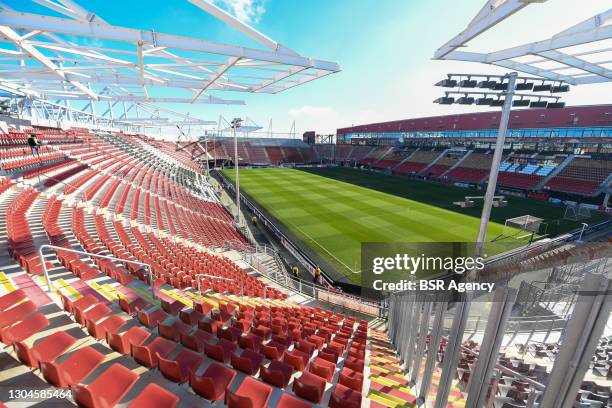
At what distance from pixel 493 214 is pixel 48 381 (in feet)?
106

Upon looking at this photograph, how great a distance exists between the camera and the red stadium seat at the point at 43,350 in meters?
3.30

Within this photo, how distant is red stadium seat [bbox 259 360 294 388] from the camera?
420 cm

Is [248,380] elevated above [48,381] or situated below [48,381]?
below

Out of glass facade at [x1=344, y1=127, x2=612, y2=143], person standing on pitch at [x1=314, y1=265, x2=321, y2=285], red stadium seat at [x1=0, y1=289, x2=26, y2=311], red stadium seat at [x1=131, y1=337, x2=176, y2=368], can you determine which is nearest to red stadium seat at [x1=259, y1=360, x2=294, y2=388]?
red stadium seat at [x1=131, y1=337, x2=176, y2=368]

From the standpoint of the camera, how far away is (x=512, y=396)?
12.3 feet

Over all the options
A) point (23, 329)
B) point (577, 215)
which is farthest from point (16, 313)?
point (577, 215)

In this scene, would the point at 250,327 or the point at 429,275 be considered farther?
the point at 429,275

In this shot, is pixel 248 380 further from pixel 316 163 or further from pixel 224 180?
pixel 316 163

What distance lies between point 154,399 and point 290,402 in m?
1.77

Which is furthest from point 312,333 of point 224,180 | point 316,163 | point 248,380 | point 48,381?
point 316,163

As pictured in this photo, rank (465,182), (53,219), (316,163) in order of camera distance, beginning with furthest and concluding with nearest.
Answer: (316,163) → (465,182) → (53,219)

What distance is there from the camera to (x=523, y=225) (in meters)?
21.4

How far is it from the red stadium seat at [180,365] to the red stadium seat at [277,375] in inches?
40.9

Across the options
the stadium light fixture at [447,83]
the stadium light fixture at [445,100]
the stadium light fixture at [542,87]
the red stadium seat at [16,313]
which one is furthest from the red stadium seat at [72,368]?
the stadium light fixture at [542,87]
